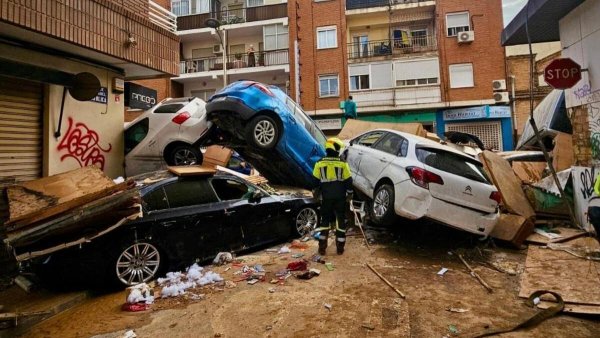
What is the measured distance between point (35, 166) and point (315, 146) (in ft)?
18.3

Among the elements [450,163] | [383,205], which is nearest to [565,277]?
[450,163]

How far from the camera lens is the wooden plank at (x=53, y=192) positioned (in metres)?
4.37

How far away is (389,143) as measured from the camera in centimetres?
694

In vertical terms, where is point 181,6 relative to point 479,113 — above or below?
above

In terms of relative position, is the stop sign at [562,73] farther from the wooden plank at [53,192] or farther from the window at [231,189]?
the wooden plank at [53,192]

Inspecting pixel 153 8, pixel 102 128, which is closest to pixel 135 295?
pixel 102 128

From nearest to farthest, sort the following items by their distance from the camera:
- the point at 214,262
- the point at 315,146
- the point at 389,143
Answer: the point at 214,262, the point at 389,143, the point at 315,146

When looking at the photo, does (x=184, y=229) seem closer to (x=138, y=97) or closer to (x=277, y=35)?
(x=138, y=97)

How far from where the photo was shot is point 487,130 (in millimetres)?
20000

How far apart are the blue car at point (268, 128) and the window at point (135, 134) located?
7.45 feet

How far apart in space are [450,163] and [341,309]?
3247 mm

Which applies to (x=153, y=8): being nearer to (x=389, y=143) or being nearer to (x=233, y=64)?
(x=389, y=143)

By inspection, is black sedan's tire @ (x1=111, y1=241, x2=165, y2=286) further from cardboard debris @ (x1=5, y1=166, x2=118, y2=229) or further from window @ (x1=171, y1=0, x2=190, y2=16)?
window @ (x1=171, y1=0, x2=190, y2=16)

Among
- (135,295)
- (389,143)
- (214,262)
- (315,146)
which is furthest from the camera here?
(315,146)
